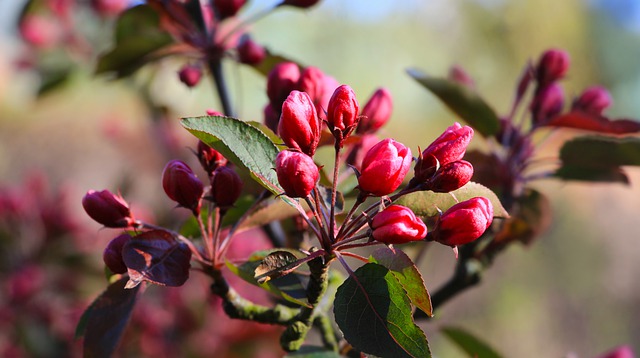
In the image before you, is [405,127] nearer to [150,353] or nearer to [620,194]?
[620,194]

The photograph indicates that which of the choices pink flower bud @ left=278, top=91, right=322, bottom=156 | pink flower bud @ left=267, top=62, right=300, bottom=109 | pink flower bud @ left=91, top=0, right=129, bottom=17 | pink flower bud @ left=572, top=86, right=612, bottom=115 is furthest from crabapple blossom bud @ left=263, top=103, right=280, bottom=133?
pink flower bud @ left=91, top=0, right=129, bottom=17

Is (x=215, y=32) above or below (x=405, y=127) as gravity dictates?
above

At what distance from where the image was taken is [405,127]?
14031 millimetres

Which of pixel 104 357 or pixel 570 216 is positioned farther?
pixel 570 216

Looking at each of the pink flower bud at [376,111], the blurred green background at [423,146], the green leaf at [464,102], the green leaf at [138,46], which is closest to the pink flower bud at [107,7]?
the blurred green background at [423,146]

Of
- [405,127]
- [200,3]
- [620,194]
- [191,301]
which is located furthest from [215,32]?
[405,127]

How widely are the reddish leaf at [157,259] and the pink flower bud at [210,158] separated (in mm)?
100

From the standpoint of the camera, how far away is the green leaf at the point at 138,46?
1374 mm

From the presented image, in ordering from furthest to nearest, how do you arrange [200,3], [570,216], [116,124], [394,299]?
[570,216], [116,124], [200,3], [394,299]

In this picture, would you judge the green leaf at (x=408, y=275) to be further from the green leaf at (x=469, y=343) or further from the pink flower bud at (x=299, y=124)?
the green leaf at (x=469, y=343)

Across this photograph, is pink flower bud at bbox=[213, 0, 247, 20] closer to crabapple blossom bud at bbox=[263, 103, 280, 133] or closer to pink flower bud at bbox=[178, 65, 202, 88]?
pink flower bud at bbox=[178, 65, 202, 88]

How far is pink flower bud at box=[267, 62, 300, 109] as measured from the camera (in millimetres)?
993

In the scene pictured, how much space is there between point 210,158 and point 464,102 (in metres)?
0.54

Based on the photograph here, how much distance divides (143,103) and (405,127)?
11.7m
